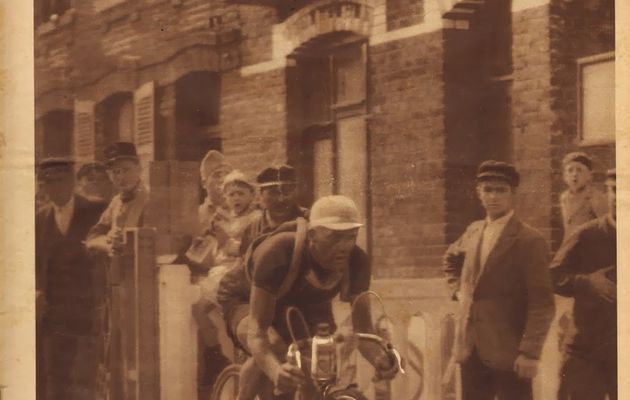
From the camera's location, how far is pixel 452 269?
4008mm

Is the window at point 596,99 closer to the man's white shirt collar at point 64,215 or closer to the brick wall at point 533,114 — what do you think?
the brick wall at point 533,114

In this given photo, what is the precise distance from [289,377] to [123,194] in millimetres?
1015

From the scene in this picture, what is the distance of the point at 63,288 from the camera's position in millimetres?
4461

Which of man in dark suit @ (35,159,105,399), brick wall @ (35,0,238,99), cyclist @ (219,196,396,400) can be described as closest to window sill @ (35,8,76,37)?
brick wall @ (35,0,238,99)

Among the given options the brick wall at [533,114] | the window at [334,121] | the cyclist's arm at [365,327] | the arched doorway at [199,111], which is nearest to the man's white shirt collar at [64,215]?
the arched doorway at [199,111]

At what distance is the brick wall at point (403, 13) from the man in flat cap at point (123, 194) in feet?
3.88

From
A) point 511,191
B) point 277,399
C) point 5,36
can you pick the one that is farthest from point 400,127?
point 5,36

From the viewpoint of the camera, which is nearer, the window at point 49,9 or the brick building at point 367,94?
the brick building at point 367,94

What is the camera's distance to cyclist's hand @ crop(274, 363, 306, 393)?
416 cm

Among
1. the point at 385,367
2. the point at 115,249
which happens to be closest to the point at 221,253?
the point at 115,249

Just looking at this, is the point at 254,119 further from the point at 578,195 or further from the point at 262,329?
the point at 578,195

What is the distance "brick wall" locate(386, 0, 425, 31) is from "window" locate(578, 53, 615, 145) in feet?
2.06

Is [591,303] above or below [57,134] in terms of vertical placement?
below

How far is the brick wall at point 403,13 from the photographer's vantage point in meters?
4.02
